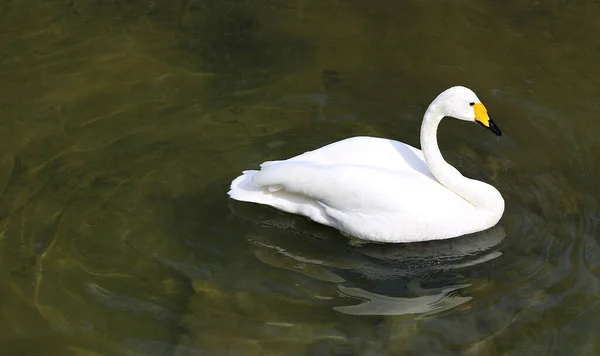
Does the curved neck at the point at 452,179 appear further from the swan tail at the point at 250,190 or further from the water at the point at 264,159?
the swan tail at the point at 250,190

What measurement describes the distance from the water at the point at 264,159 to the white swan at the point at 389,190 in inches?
9.2

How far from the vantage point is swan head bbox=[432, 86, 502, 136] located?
22.9 ft

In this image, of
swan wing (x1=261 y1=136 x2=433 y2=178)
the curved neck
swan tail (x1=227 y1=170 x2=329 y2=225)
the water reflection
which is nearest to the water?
the water reflection

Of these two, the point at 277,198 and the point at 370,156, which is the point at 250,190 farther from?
the point at 370,156

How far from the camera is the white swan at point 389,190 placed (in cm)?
698

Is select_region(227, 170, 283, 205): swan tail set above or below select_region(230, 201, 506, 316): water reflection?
above

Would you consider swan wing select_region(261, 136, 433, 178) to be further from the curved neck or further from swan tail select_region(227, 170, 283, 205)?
swan tail select_region(227, 170, 283, 205)

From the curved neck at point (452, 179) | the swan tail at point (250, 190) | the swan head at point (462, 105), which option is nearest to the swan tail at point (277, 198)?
the swan tail at point (250, 190)

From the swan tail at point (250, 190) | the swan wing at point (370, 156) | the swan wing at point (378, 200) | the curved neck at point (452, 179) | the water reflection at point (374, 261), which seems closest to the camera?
the water reflection at point (374, 261)

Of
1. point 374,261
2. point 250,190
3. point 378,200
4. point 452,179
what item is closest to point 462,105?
point 452,179

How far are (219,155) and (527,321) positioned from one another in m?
3.22

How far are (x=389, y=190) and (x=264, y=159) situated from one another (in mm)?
1627

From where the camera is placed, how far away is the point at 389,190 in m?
6.95

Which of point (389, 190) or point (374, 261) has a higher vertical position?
point (389, 190)
